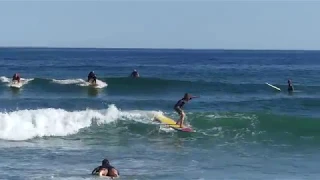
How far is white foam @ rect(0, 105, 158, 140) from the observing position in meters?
24.0

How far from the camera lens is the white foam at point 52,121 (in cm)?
2397

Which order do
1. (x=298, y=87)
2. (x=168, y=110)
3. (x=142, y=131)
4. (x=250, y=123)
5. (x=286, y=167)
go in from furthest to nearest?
(x=298, y=87) → (x=168, y=110) → (x=250, y=123) → (x=142, y=131) → (x=286, y=167)

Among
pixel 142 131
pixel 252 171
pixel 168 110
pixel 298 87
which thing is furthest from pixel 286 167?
pixel 298 87

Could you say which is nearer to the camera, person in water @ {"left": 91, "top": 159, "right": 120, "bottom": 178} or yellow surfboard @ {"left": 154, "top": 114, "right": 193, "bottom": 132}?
person in water @ {"left": 91, "top": 159, "right": 120, "bottom": 178}

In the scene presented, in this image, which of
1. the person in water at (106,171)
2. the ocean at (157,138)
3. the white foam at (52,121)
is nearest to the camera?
the person in water at (106,171)

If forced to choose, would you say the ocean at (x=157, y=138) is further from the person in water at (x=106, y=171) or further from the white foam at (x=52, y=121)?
the person in water at (x=106, y=171)

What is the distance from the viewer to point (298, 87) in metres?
47.1

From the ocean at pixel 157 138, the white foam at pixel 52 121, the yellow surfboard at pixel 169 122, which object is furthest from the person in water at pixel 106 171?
the yellow surfboard at pixel 169 122

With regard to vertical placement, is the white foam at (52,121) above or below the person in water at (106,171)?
above

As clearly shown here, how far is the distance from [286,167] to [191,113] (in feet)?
35.3

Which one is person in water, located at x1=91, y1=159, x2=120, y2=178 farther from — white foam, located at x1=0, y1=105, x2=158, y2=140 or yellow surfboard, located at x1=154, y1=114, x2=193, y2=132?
yellow surfboard, located at x1=154, y1=114, x2=193, y2=132

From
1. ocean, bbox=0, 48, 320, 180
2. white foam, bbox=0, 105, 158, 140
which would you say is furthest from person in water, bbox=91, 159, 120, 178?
white foam, bbox=0, 105, 158, 140

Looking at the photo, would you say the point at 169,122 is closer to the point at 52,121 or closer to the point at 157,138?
the point at 157,138

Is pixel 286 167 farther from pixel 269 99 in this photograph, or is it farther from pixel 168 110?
pixel 269 99
